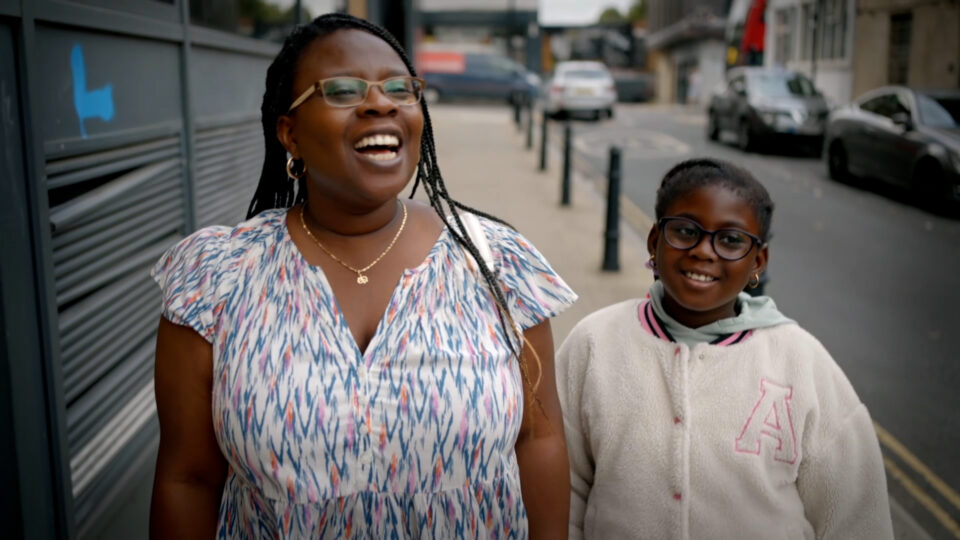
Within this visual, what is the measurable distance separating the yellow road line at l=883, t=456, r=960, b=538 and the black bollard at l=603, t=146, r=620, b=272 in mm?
3500

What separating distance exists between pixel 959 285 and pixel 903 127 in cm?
467

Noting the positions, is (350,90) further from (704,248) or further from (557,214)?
(557,214)

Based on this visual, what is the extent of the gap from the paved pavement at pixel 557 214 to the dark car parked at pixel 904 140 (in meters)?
3.33

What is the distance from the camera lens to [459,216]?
78.5 inches

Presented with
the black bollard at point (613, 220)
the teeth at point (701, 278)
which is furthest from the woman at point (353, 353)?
the black bollard at point (613, 220)

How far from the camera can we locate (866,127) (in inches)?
496

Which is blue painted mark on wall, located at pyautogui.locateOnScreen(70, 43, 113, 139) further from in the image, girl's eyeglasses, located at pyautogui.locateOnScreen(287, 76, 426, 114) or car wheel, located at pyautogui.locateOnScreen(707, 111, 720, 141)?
car wheel, located at pyautogui.locateOnScreen(707, 111, 720, 141)

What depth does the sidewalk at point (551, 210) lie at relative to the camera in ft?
23.2

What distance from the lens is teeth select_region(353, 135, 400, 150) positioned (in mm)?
1813

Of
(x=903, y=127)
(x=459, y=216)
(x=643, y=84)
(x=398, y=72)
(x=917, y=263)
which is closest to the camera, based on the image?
(x=398, y=72)

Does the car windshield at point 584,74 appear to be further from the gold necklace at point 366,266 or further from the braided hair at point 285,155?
the gold necklace at point 366,266

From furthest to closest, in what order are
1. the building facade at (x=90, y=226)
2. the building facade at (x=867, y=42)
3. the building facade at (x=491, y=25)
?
1. the building facade at (x=491, y=25)
2. the building facade at (x=867, y=42)
3. the building facade at (x=90, y=226)

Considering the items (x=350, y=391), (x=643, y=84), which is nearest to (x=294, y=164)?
(x=350, y=391)

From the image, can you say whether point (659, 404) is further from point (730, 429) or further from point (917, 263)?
point (917, 263)
